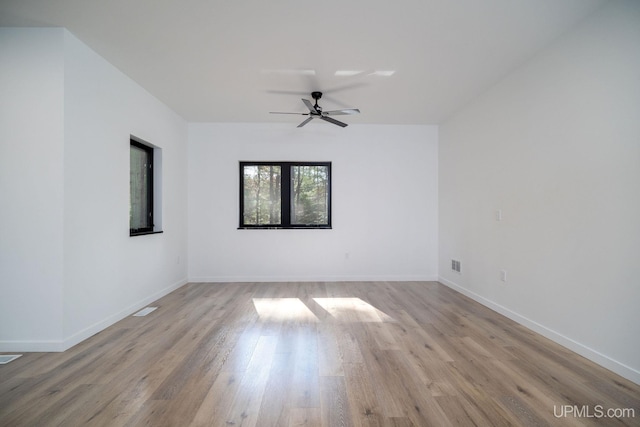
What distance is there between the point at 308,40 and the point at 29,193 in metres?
2.71

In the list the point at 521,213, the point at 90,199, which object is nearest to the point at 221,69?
the point at 90,199

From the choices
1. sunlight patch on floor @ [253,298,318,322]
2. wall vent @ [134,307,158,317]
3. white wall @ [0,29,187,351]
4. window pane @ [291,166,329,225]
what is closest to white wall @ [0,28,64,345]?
white wall @ [0,29,187,351]

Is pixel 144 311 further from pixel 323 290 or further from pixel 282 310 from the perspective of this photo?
pixel 323 290

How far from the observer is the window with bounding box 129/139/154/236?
12.4 ft

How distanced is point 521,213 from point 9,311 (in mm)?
4837

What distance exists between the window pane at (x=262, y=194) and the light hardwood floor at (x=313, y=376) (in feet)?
7.04

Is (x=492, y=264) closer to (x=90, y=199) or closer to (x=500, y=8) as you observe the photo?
(x=500, y=8)

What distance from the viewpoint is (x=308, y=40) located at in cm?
274

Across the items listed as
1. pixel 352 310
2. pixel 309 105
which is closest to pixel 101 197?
pixel 309 105

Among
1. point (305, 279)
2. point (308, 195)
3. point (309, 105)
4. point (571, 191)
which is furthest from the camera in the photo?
point (308, 195)

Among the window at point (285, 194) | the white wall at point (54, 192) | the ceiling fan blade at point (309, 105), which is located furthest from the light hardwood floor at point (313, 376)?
the ceiling fan blade at point (309, 105)

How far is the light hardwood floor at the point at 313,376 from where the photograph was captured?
170 centimetres

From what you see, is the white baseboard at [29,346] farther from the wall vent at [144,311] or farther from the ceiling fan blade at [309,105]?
the ceiling fan blade at [309,105]

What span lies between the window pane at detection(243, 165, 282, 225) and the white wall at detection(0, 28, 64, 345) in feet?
9.48
